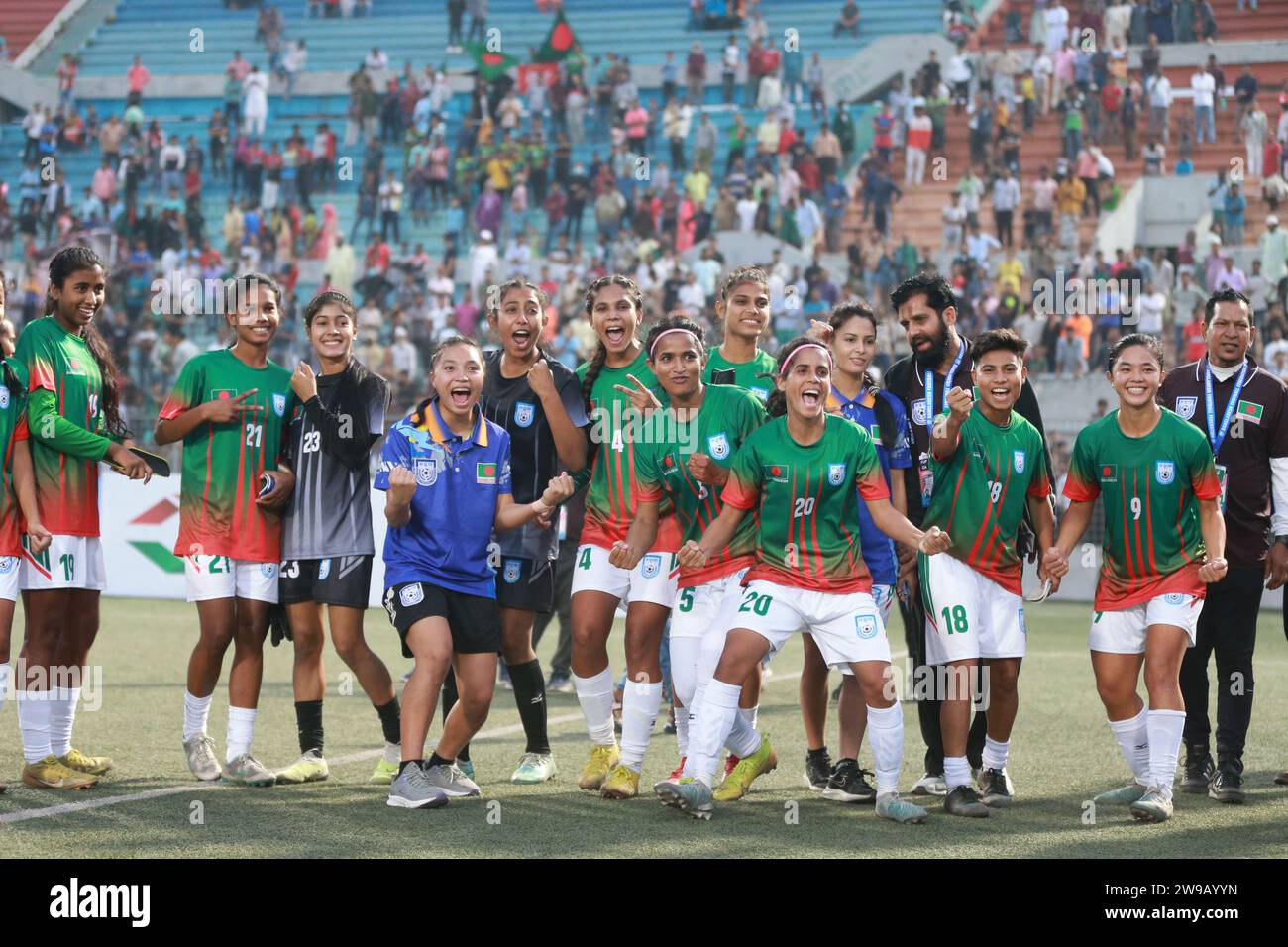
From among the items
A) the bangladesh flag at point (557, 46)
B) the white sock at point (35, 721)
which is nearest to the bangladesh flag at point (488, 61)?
the bangladesh flag at point (557, 46)

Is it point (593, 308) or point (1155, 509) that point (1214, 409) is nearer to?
point (1155, 509)

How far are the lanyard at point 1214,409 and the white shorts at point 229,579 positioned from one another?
4.22 meters

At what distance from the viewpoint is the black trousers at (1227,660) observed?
24.4 feet

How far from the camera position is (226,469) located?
7434 millimetres

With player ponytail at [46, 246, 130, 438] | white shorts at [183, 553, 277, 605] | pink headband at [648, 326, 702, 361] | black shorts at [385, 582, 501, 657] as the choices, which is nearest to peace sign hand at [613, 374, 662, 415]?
pink headband at [648, 326, 702, 361]

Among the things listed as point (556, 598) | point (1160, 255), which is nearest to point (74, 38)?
point (1160, 255)

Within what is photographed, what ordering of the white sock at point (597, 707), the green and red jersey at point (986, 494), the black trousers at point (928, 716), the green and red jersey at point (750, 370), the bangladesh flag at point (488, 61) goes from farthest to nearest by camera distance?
the bangladesh flag at point (488, 61) → the green and red jersey at point (750, 370) → the white sock at point (597, 707) → the black trousers at point (928, 716) → the green and red jersey at point (986, 494)

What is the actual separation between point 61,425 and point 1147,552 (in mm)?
4533

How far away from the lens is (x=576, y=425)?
7.44 meters

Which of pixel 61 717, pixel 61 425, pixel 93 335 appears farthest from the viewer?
pixel 93 335

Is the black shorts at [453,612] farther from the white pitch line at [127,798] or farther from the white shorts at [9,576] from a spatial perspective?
the white shorts at [9,576]

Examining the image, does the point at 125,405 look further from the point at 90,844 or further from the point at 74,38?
the point at 90,844

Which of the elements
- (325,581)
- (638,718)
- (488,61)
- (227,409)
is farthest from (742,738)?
(488,61)

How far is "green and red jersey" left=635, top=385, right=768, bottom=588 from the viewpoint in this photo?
709 centimetres
